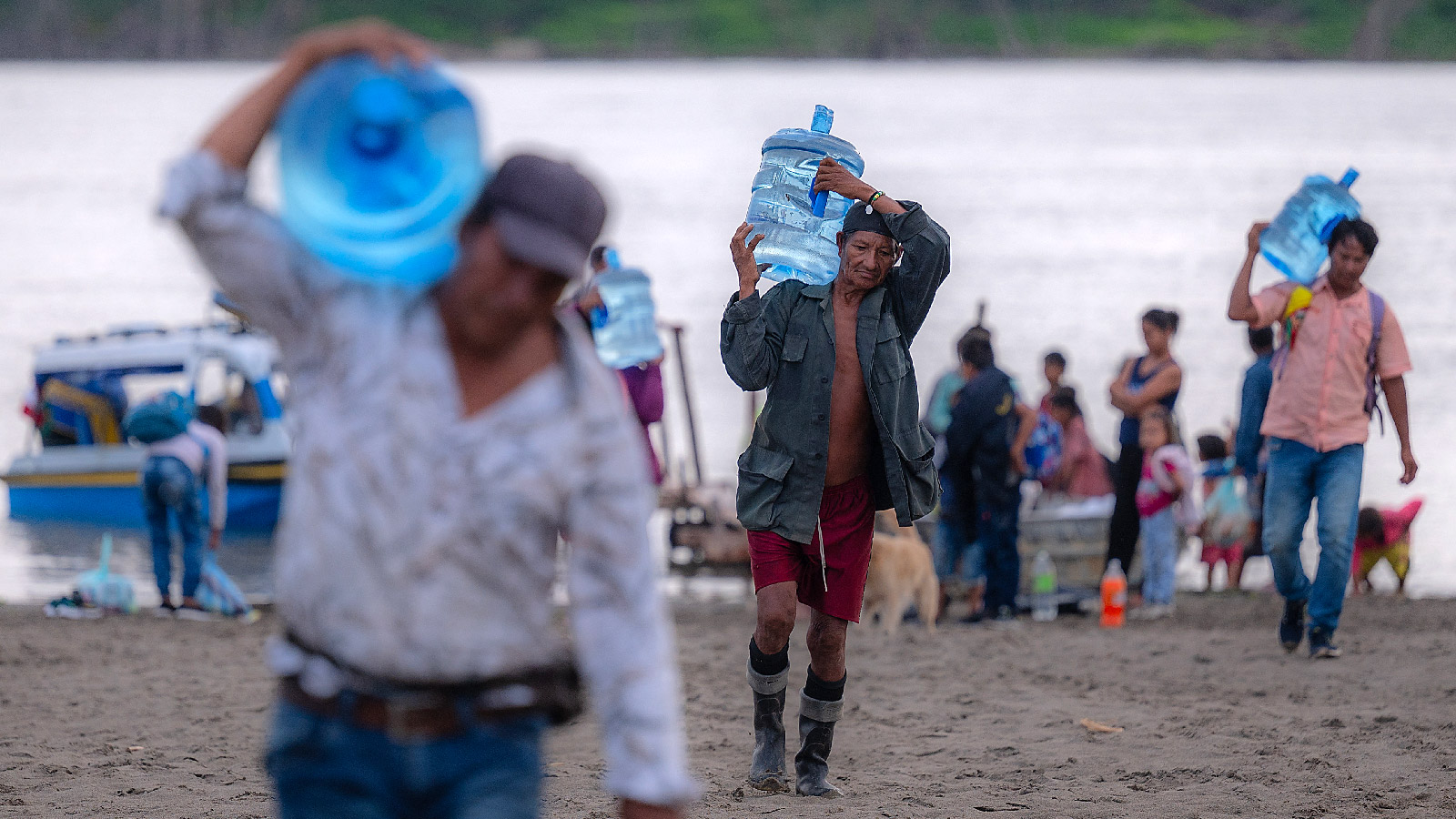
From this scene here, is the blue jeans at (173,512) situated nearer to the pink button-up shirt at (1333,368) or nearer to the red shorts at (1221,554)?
the pink button-up shirt at (1333,368)

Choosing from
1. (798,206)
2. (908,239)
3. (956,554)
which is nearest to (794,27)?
(956,554)

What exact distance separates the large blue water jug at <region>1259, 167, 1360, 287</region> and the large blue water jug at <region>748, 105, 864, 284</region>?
2520mm

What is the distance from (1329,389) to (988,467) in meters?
2.92

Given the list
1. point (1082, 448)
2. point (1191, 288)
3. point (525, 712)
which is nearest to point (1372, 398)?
point (1082, 448)

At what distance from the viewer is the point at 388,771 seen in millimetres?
2363

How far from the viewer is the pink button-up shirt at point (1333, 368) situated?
7027mm

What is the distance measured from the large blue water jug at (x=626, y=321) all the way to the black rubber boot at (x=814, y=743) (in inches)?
111

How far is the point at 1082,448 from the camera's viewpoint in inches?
453

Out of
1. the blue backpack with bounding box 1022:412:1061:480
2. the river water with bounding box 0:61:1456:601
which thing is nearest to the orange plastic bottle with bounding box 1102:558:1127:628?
the blue backpack with bounding box 1022:412:1061:480

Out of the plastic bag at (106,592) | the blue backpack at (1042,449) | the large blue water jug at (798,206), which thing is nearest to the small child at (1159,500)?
the blue backpack at (1042,449)

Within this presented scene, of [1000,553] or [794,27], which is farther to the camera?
[794,27]

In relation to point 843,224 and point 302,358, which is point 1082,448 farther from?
point 302,358

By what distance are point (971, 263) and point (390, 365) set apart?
41.6m

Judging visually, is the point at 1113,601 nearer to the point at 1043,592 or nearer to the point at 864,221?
the point at 1043,592
